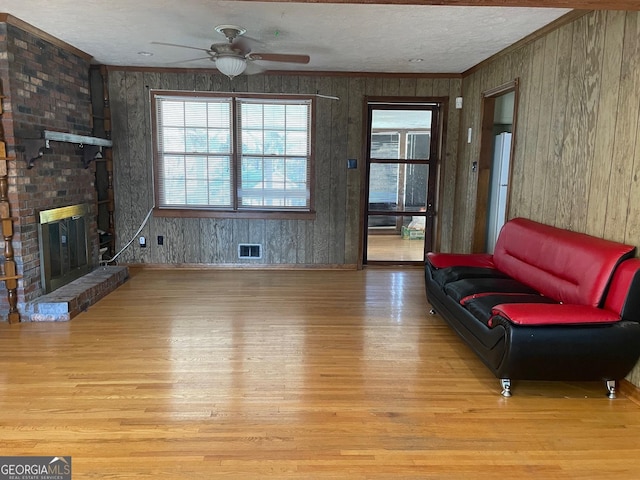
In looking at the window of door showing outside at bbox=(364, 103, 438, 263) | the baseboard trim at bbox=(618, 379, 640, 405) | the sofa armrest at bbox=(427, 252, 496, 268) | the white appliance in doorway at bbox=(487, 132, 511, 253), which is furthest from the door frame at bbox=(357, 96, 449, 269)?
the baseboard trim at bbox=(618, 379, 640, 405)

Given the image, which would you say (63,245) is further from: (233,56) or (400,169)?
(400,169)

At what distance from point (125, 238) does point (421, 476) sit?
505 cm

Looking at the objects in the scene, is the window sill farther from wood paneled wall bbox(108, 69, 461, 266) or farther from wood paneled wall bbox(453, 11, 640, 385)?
wood paneled wall bbox(453, 11, 640, 385)

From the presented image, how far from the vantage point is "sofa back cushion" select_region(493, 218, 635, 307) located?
272cm

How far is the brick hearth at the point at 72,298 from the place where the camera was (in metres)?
3.99

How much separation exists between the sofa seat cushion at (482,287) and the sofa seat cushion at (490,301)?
114 millimetres

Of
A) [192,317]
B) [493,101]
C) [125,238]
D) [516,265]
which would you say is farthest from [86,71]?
[516,265]

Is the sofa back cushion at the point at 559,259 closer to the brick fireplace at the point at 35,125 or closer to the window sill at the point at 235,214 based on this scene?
the window sill at the point at 235,214

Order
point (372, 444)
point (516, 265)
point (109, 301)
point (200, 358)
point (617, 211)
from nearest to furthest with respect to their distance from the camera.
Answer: point (372, 444) → point (617, 211) → point (200, 358) → point (516, 265) → point (109, 301)

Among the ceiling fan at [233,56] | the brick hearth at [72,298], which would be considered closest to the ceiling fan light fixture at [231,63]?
the ceiling fan at [233,56]

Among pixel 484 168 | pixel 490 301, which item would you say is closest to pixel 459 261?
pixel 490 301

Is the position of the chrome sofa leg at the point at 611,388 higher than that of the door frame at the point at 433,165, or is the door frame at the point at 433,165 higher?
the door frame at the point at 433,165

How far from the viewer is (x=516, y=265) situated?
3686mm

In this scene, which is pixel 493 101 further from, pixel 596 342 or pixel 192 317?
pixel 192 317
